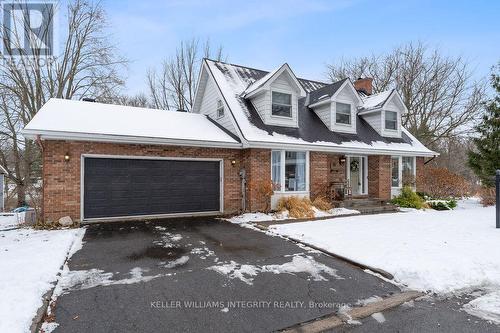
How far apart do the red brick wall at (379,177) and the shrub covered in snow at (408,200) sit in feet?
1.96

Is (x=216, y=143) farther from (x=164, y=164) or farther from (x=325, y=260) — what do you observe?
(x=325, y=260)

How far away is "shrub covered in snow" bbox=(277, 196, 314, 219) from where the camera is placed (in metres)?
10.8

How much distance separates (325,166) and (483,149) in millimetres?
11031

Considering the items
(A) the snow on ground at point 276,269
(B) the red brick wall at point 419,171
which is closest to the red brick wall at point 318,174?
(B) the red brick wall at point 419,171

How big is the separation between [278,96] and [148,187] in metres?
6.72

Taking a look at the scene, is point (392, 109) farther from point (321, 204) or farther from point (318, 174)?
point (321, 204)

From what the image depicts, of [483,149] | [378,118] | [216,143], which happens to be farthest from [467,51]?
[216,143]

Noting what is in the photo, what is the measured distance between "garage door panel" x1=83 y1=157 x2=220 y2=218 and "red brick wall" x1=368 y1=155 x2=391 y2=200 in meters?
8.27

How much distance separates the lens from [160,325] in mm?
3365

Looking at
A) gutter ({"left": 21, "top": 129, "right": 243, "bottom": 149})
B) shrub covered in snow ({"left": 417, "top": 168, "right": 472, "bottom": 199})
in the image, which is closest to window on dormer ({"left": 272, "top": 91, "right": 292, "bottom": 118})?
gutter ({"left": 21, "top": 129, "right": 243, "bottom": 149})

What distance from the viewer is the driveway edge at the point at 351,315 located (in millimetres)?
3359

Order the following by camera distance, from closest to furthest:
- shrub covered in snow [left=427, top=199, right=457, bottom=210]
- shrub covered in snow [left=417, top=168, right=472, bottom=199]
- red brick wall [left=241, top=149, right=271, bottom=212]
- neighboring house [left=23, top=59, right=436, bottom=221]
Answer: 1. neighboring house [left=23, top=59, right=436, bottom=221]
2. red brick wall [left=241, top=149, right=271, bottom=212]
3. shrub covered in snow [left=427, top=199, right=457, bottom=210]
4. shrub covered in snow [left=417, top=168, right=472, bottom=199]

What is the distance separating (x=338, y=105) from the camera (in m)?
14.4

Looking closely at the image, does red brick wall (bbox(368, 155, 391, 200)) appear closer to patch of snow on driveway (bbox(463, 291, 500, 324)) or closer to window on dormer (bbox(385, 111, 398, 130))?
window on dormer (bbox(385, 111, 398, 130))
